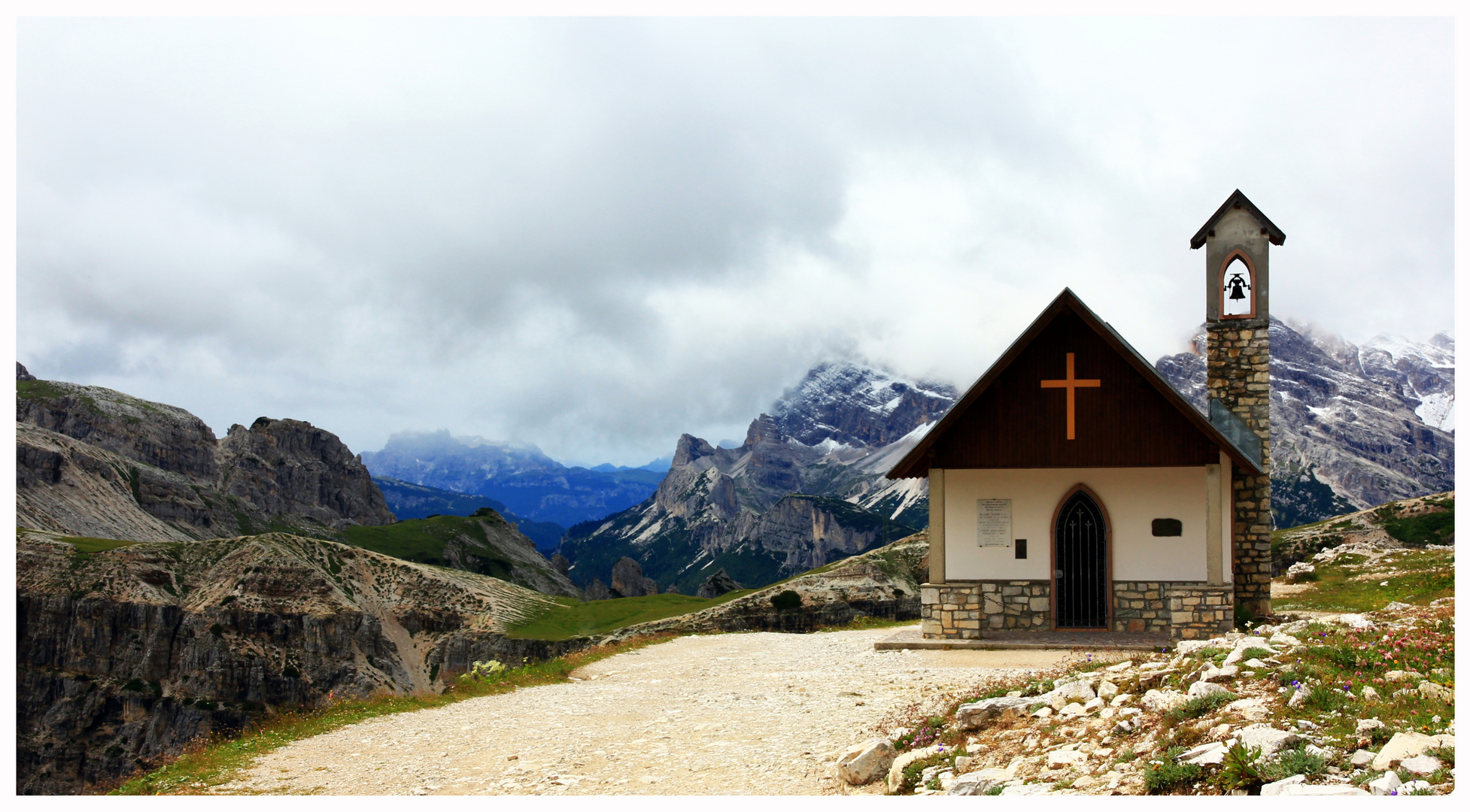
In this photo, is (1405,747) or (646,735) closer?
(1405,747)

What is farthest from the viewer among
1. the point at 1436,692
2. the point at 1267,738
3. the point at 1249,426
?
the point at 1249,426

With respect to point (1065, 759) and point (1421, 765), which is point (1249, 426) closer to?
point (1065, 759)

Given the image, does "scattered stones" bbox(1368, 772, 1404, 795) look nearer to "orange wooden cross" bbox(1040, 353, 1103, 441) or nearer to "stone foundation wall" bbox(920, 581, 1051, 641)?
"orange wooden cross" bbox(1040, 353, 1103, 441)

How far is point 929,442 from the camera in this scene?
825 inches

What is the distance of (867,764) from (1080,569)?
1379 cm

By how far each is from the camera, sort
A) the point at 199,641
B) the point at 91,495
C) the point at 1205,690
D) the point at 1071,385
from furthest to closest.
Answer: the point at 91,495
the point at 199,641
the point at 1071,385
the point at 1205,690

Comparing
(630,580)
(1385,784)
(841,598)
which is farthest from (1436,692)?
(630,580)

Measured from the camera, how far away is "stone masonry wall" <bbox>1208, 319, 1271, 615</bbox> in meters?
22.6

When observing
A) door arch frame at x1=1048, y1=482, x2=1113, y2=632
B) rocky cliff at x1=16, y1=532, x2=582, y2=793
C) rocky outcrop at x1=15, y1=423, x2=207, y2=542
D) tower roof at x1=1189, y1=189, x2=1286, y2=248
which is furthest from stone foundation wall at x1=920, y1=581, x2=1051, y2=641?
rocky outcrop at x1=15, y1=423, x2=207, y2=542

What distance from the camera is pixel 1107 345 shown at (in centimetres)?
2053

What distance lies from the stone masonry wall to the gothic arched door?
153 inches

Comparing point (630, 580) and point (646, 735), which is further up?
point (646, 735)

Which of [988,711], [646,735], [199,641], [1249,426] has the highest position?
[1249,426]

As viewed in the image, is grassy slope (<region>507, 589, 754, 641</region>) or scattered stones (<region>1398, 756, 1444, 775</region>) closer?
scattered stones (<region>1398, 756, 1444, 775</region>)
